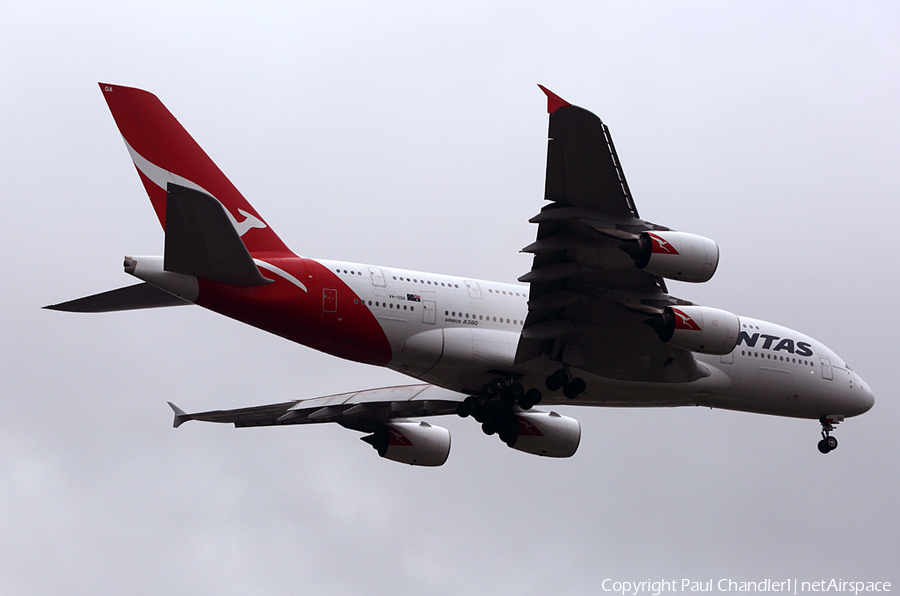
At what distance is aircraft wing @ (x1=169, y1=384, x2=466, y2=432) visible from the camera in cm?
2420

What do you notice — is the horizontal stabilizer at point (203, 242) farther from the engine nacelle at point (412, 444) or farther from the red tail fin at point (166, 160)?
the engine nacelle at point (412, 444)

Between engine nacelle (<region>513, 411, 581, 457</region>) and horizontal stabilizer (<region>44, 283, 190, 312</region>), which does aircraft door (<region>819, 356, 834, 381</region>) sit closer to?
engine nacelle (<region>513, 411, 581, 457</region>)

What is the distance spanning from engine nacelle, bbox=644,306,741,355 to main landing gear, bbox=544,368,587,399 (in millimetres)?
2161

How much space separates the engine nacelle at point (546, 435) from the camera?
2388 centimetres

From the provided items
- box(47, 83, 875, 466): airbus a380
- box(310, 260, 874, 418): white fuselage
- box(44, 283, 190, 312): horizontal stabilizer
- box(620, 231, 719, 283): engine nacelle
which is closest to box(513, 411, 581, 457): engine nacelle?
box(47, 83, 875, 466): airbus a380

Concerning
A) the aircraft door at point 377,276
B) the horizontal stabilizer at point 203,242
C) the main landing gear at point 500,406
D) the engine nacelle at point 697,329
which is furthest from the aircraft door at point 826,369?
the horizontal stabilizer at point 203,242

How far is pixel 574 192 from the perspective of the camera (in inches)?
680

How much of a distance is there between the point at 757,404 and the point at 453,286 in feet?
26.8

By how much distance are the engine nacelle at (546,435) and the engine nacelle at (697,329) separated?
5.11 meters

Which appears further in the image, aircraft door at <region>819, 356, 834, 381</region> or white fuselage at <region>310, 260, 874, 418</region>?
aircraft door at <region>819, 356, 834, 381</region>

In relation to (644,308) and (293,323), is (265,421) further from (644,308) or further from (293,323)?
(644,308)

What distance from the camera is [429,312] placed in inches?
789

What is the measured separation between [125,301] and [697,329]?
431 inches

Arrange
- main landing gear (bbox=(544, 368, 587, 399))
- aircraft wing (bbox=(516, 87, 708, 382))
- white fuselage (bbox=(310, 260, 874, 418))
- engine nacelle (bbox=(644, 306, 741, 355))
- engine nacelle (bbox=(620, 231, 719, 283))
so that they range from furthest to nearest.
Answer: main landing gear (bbox=(544, 368, 587, 399)) < white fuselage (bbox=(310, 260, 874, 418)) < engine nacelle (bbox=(644, 306, 741, 355)) < engine nacelle (bbox=(620, 231, 719, 283)) < aircraft wing (bbox=(516, 87, 708, 382))
